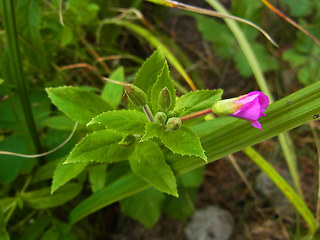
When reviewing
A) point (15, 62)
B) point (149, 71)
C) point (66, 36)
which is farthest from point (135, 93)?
point (66, 36)

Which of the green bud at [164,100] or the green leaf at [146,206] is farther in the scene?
the green leaf at [146,206]

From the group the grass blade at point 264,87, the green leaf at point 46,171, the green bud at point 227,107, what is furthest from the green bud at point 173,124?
the grass blade at point 264,87

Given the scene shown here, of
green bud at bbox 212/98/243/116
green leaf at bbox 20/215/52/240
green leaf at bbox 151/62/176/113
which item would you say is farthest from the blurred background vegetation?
green bud at bbox 212/98/243/116

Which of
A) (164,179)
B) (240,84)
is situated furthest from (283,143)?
(240,84)

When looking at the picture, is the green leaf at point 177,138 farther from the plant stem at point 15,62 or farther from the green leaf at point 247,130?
the plant stem at point 15,62

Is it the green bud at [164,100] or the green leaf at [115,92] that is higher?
the green bud at [164,100]

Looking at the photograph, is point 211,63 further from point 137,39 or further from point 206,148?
point 206,148

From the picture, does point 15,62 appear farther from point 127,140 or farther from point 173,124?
point 173,124
